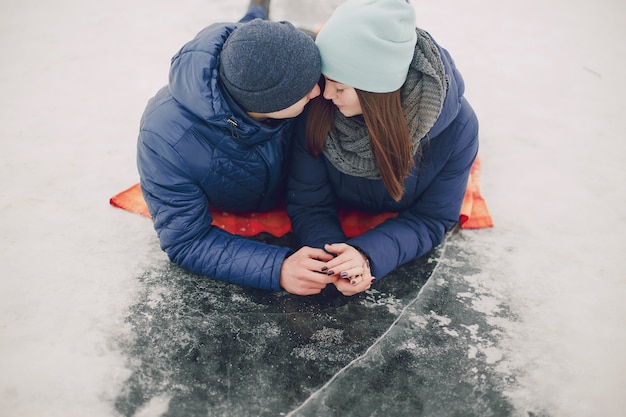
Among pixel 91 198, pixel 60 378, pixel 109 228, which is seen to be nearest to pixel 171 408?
pixel 60 378

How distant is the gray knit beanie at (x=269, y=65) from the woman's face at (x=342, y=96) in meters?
0.08

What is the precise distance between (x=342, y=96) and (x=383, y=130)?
7.9 inches

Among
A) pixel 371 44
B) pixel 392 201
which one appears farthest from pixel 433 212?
pixel 371 44

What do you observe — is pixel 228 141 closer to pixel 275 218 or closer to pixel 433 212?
pixel 275 218

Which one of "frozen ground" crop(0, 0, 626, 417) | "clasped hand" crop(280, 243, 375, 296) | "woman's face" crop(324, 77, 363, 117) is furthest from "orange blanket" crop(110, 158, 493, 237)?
"woman's face" crop(324, 77, 363, 117)

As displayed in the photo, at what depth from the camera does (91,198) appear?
2699 millimetres

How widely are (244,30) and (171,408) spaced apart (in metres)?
1.41

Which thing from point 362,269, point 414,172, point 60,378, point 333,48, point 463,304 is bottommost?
point 60,378

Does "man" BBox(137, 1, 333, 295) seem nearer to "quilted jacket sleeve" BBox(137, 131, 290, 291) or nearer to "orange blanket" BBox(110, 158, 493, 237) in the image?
"quilted jacket sleeve" BBox(137, 131, 290, 291)

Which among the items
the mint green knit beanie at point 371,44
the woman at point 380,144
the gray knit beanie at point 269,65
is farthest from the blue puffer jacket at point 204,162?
the mint green knit beanie at point 371,44

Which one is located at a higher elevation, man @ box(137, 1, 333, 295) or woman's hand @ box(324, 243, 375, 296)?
man @ box(137, 1, 333, 295)

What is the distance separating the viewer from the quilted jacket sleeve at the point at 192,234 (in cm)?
201

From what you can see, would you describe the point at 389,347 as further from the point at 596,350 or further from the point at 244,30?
the point at 244,30

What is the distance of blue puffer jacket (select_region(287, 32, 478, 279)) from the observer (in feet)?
7.14
